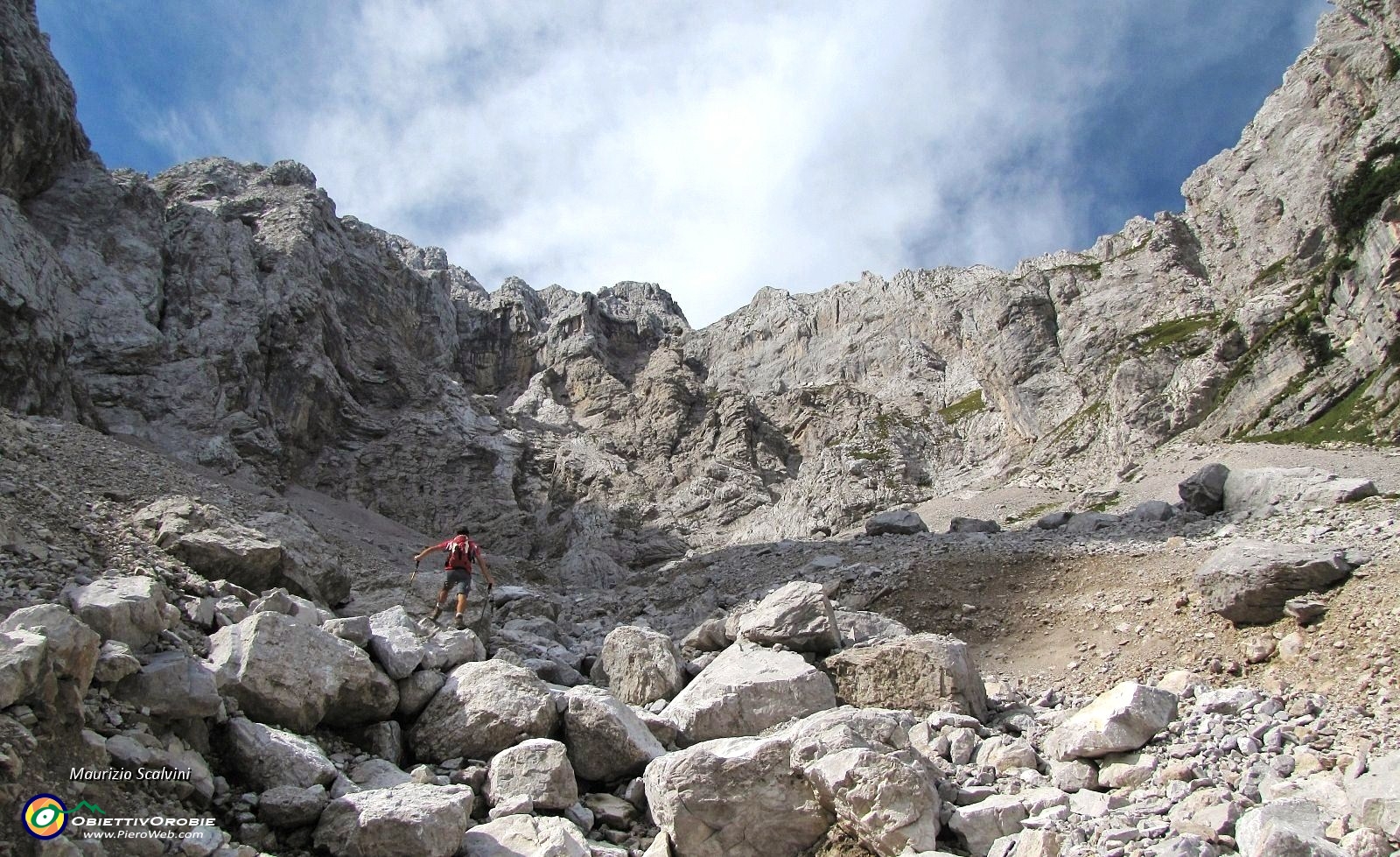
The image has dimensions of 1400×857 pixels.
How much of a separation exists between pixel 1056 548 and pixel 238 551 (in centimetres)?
1900

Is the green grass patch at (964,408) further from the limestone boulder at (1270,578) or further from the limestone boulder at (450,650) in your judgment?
the limestone boulder at (450,650)

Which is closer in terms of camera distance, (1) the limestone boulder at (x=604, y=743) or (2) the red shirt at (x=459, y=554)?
(1) the limestone boulder at (x=604, y=743)

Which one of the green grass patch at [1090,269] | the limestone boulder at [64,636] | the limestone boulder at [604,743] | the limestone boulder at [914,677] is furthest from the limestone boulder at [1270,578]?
the green grass patch at [1090,269]

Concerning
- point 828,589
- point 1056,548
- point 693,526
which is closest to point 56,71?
point 693,526

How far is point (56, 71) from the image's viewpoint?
50125mm

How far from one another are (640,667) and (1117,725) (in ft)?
23.9

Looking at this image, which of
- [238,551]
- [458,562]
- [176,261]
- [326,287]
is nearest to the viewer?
[238,551]

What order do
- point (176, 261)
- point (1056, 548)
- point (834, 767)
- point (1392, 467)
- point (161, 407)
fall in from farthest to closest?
point (176, 261)
point (161, 407)
point (1392, 467)
point (1056, 548)
point (834, 767)

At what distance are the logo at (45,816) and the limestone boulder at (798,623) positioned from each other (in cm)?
940

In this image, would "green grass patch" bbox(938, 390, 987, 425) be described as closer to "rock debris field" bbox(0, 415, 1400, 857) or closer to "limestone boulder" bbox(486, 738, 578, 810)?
"rock debris field" bbox(0, 415, 1400, 857)

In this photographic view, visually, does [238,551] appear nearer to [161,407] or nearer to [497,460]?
[161,407]

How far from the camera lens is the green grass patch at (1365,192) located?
44906 mm

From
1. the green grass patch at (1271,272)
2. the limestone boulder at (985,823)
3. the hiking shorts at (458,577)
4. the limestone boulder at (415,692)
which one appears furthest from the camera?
the green grass patch at (1271,272)

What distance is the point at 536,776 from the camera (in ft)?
30.0
